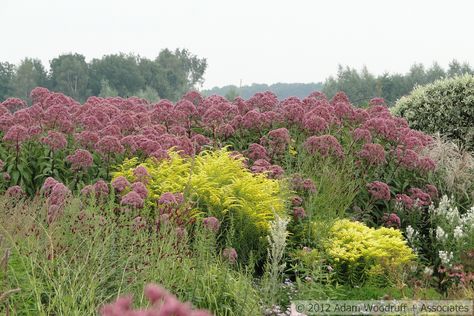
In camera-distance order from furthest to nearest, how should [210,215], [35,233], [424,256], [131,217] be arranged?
[424,256], [210,215], [131,217], [35,233]

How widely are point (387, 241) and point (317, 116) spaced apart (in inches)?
115

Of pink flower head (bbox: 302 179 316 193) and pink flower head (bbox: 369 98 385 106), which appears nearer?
pink flower head (bbox: 302 179 316 193)

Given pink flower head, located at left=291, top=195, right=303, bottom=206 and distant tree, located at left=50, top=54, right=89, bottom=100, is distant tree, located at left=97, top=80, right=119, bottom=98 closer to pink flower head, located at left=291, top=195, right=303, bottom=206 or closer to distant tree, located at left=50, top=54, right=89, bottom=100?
distant tree, located at left=50, top=54, right=89, bottom=100

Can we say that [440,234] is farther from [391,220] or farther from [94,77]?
[94,77]

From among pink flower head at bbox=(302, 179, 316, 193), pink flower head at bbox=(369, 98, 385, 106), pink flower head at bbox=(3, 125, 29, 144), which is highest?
pink flower head at bbox=(369, 98, 385, 106)

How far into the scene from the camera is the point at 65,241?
19.4 feet

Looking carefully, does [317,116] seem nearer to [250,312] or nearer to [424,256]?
[424,256]

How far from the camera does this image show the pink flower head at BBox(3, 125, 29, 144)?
8.39 metres

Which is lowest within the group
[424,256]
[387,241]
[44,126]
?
[424,256]

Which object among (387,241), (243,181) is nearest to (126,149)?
(243,181)

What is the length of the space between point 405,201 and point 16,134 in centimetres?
546

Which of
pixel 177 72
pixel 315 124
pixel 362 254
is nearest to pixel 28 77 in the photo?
pixel 177 72

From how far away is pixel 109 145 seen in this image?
8.42 meters

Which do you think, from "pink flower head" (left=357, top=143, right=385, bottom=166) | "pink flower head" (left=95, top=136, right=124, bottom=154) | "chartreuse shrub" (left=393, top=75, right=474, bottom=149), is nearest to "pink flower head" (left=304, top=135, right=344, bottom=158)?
"pink flower head" (left=357, top=143, right=385, bottom=166)
